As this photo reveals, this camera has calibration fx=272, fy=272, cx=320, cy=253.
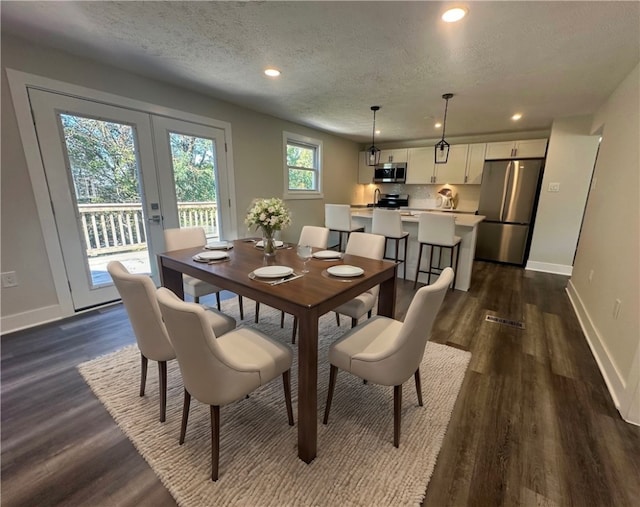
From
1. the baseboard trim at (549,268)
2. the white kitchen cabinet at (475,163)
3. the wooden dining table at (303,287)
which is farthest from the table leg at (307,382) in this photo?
the white kitchen cabinet at (475,163)

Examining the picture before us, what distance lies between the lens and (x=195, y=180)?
3.48 meters

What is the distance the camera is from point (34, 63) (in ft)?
7.41

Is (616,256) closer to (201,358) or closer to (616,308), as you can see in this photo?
(616,308)

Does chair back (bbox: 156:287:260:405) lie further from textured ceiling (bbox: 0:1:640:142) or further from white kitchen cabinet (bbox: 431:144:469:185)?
white kitchen cabinet (bbox: 431:144:469:185)

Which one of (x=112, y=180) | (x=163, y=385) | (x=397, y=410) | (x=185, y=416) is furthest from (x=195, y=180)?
(x=397, y=410)

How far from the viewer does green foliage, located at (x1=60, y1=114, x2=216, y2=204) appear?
Answer: 8.46 feet

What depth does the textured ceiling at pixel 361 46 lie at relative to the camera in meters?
1.73

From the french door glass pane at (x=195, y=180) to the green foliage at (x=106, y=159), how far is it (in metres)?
0.01

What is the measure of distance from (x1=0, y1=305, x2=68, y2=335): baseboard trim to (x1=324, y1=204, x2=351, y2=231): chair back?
11.2 ft

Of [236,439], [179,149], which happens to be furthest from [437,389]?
[179,149]

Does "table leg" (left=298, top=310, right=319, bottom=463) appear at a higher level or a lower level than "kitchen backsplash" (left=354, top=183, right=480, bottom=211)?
lower

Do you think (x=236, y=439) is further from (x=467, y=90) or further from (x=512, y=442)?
(x=467, y=90)

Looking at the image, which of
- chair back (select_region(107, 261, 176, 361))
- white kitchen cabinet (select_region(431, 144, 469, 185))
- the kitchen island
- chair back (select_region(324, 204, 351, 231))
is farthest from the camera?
white kitchen cabinet (select_region(431, 144, 469, 185))

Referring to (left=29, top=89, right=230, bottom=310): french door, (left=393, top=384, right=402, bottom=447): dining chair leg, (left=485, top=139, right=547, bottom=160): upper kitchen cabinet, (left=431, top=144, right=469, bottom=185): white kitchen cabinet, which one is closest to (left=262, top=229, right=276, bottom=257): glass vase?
(left=393, top=384, right=402, bottom=447): dining chair leg
